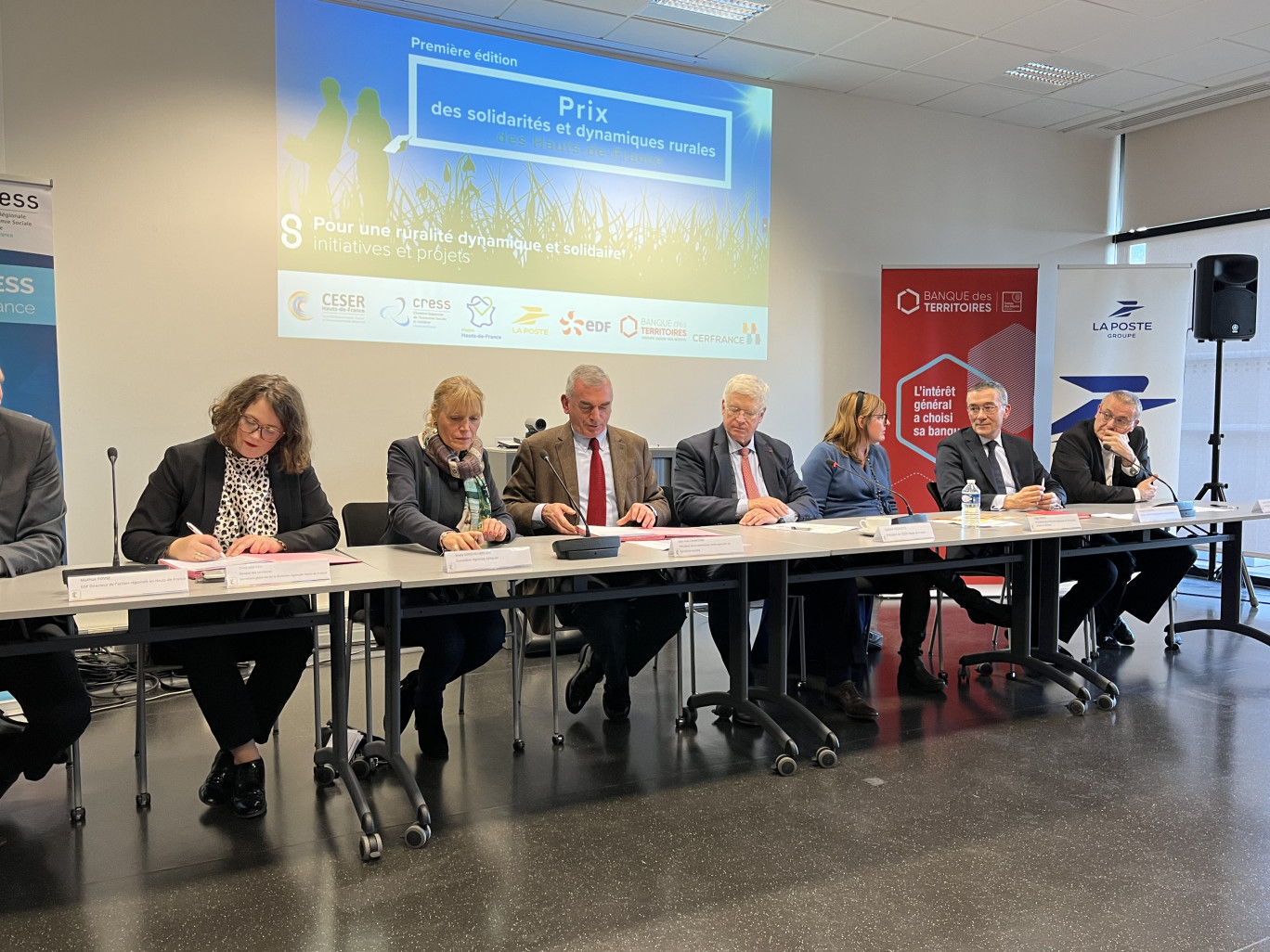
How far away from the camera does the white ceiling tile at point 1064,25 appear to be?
4.62m

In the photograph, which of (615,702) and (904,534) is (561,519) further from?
(904,534)

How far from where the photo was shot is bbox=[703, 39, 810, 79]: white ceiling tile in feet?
16.7

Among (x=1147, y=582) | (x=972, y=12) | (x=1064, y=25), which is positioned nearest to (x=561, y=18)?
(x=972, y=12)

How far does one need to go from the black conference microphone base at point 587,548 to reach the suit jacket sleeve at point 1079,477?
8.82 ft

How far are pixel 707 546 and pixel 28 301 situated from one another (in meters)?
2.73

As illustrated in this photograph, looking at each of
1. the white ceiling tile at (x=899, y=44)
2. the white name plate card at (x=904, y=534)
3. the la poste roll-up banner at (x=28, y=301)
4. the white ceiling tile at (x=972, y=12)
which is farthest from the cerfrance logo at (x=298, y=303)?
the white ceiling tile at (x=972, y=12)

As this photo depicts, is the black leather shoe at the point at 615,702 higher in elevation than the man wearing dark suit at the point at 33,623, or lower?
lower

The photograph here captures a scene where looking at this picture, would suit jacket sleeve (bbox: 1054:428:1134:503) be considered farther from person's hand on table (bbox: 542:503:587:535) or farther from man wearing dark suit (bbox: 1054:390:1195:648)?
person's hand on table (bbox: 542:503:587:535)

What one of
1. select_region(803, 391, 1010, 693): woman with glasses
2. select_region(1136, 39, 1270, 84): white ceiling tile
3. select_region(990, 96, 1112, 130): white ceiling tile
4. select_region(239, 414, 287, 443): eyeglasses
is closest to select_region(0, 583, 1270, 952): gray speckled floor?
select_region(803, 391, 1010, 693): woman with glasses

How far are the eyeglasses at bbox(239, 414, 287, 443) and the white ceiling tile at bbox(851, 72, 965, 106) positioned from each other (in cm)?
449

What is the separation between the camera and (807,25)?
4.80 metres

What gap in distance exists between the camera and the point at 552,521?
3.12m

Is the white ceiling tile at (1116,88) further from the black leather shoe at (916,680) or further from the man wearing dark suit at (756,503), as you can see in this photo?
the black leather shoe at (916,680)

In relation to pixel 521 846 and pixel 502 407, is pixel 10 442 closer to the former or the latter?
pixel 521 846
